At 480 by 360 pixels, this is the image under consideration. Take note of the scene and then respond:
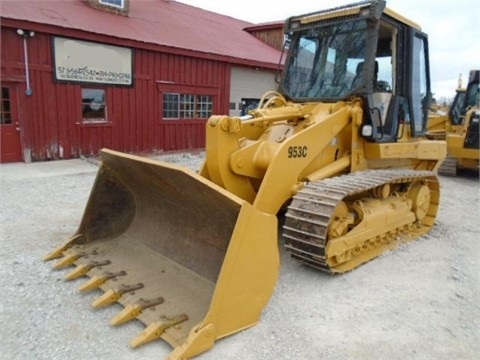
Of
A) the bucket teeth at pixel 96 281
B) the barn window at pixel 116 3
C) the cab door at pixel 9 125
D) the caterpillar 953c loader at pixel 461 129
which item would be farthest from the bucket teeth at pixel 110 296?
the barn window at pixel 116 3

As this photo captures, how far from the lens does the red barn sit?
909 centimetres

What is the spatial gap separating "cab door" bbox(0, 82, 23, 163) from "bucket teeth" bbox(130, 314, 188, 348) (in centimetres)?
820

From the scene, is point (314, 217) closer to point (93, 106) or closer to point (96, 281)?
point (96, 281)

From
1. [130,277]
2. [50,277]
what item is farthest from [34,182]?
[130,277]

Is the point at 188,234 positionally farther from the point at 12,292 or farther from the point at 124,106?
the point at 124,106

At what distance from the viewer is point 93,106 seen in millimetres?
10375

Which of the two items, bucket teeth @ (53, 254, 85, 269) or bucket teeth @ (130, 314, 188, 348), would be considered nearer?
bucket teeth @ (130, 314, 188, 348)

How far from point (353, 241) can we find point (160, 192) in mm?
1930

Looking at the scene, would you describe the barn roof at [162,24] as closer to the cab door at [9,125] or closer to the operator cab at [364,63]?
the cab door at [9,125]

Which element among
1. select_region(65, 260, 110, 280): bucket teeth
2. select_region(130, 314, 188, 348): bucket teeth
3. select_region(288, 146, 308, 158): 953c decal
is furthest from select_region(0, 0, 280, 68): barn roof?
select_region(130, 314, 188, 348): bucket teeth

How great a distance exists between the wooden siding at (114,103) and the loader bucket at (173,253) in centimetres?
660

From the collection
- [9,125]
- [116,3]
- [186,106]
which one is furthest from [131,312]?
[116,3]

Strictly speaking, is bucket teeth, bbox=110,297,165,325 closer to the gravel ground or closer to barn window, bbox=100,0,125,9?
the gravel ground

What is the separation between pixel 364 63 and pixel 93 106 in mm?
8014
